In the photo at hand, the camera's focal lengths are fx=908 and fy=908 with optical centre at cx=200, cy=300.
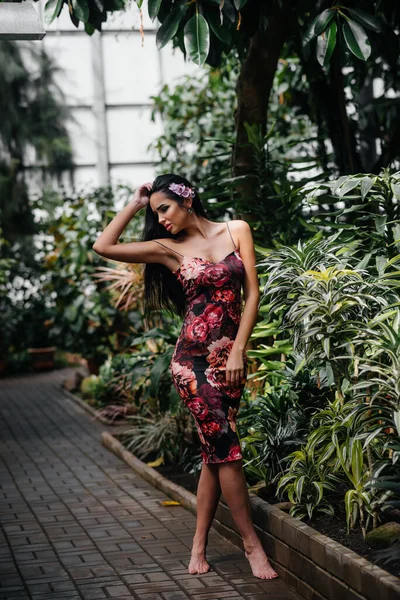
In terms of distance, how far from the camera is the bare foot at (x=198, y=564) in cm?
417

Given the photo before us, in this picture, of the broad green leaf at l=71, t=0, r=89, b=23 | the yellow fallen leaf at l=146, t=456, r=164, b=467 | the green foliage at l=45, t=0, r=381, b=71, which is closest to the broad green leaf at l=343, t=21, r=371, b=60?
the green foliage at l=45, t=0, r=381, b=71

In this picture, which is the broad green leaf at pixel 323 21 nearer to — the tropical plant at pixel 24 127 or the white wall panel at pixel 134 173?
the tropical plant at pixel 24 127

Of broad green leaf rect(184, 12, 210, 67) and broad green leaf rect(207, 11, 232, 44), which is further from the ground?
broad green leaf rect(207, 11, 232, 44)

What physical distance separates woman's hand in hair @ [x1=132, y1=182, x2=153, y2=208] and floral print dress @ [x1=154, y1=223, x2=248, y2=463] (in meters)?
0.35

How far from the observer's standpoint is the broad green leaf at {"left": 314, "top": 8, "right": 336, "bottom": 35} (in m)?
4.40

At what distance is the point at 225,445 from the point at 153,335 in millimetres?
2238

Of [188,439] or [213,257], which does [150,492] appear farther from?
[213,257]

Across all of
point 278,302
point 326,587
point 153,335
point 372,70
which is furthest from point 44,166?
point 326,587

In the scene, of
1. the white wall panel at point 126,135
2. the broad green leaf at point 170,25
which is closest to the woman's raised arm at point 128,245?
the broad green leaf at point 170,25

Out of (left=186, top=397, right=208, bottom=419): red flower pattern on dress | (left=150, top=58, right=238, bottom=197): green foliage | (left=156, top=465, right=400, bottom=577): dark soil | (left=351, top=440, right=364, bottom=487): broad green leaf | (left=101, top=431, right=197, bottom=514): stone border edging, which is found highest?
(left=150, top=58, right=238, bottom=197): green foliage

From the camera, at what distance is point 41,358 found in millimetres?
13828

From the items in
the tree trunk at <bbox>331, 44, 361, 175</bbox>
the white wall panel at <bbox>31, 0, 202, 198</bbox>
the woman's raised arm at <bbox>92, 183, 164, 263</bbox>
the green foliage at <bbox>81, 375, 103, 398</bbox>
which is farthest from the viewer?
the white wall panel at <bbox>31, 0, 202, 198</bbox>

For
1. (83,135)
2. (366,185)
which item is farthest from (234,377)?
(83,135)

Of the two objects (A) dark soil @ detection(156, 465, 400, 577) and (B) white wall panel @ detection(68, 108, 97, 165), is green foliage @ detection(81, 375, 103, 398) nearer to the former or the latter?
(A) dark soil @ detection(156, 465, 400, 577)
